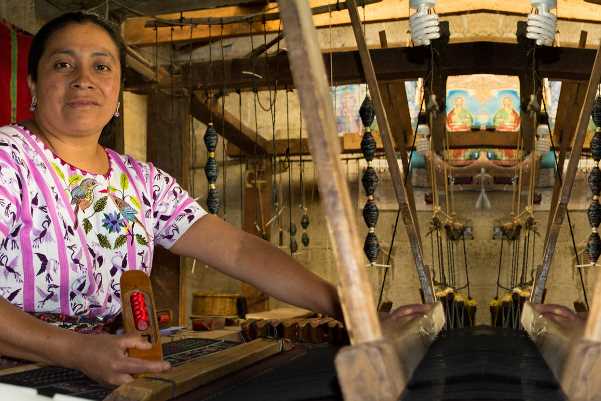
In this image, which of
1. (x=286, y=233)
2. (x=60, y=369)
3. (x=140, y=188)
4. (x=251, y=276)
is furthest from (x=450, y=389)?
(x=286, y=233)

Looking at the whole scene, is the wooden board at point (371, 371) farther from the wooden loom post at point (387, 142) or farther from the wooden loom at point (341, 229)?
the wooden loom post at point (387, 142)


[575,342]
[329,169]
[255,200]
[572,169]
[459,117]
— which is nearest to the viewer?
[329,169]

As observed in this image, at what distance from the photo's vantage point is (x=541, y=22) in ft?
7.14

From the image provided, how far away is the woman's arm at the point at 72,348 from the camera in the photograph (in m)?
0.92

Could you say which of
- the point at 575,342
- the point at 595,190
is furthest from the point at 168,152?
the point at 575,342

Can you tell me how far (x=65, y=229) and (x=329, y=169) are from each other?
1130mm

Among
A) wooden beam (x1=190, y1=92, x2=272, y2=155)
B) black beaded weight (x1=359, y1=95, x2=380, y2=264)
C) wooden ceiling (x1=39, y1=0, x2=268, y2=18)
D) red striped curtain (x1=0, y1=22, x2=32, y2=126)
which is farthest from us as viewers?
wooden beam (x1=190, y1=92, x2=272, y2=155)

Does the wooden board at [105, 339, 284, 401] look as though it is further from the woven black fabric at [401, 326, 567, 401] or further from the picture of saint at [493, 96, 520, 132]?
the picture of saint at [493, 96, 520, 132]

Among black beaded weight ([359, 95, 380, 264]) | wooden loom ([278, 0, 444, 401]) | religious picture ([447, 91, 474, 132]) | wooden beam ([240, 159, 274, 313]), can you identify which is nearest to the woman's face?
wooden loom ([278, 0, 444, 401])

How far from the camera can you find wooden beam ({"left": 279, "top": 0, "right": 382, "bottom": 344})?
0.59 meters

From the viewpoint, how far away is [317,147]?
591 millimetres

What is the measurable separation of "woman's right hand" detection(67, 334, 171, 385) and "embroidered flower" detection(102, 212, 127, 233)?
70 centimetres

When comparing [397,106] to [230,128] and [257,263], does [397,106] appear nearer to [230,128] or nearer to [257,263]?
[230,128]

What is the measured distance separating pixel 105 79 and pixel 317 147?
1215mm
